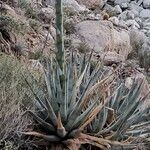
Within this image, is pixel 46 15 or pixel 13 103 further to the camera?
pixel 46 15

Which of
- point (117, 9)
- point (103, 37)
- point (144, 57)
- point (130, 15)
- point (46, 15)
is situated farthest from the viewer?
point (117, 9)

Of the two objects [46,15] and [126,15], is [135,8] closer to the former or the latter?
[126,15]

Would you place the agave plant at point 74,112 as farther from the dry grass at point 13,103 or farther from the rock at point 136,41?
the rock at point 136,41

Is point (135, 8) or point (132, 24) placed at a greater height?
point (132, 24)

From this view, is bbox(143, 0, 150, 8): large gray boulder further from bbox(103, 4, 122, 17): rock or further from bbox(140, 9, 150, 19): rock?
bbox(103, 4, 122, 17): rock

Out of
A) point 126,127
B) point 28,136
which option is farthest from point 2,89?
point 126,127

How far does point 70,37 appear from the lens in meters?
12.7

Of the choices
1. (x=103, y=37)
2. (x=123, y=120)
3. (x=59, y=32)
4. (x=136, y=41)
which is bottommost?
(x=136, y=41)

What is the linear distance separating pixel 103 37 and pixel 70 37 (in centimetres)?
125

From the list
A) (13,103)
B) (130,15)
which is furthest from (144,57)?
(13,103)

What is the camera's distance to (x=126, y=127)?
5.60 meters

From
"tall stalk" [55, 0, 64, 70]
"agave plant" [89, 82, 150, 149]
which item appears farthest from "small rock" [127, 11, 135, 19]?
"tall stalk" [55, 0, 64, 70]

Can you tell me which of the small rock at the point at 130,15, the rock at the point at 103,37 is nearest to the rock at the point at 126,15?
the small rock at the point at 130,15

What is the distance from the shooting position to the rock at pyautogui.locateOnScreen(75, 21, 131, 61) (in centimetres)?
1324
